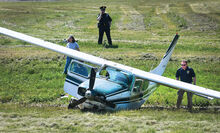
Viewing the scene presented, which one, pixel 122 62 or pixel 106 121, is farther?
pixel 122 62

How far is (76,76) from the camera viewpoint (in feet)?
35.1

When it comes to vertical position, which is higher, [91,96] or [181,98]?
[91,96]

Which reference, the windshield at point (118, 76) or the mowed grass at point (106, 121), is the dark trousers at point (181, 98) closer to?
the mowed grass at point (106, 121)

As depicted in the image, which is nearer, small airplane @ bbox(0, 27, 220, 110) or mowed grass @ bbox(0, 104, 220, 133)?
mowed grass @ bbox(0, 104, 220, 133)

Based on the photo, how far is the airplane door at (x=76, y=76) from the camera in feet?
34.5

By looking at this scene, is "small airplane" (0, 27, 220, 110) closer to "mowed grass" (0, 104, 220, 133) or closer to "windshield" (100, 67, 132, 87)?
"windshield" (100, 67, 132, 87)

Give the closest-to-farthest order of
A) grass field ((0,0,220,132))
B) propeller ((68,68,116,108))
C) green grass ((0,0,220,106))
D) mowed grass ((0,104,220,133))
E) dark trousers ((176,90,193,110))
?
mowed grass ((0,104,220,133)) < grass field ((0,0,220,132)) < propeller ((68,68,116,108)) < dark trousers ((176,90,193,110)) < green grass ((0,0,220,106))

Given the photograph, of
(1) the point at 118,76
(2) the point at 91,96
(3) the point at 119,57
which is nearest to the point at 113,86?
(1) the point at 118,76

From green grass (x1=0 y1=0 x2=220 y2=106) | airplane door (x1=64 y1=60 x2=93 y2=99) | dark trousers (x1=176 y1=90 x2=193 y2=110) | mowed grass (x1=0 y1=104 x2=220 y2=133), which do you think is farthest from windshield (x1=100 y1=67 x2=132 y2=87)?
green grass (x1=0 y1=0 x2=220 y2=106)

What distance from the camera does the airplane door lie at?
414 inches

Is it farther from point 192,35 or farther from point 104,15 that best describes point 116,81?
point 192,35

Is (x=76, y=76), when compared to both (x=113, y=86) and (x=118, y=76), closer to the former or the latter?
(x=118, y=76)

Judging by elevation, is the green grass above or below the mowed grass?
→ above

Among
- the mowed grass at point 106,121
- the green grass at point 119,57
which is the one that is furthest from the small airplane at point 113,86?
the green grass at point 119,57
